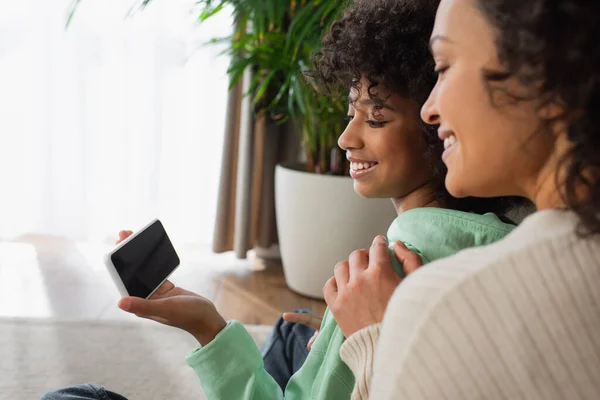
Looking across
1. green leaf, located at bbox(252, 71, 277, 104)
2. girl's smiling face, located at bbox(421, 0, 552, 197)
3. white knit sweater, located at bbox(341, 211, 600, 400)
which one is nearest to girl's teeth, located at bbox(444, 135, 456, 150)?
girl's smiling face, located at bbox(421, 0, 552, 197)

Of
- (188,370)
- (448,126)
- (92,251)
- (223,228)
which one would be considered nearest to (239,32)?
(223,228)

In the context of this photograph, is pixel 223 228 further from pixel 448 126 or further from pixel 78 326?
pixel 448 126

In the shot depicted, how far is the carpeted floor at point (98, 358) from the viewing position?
5.79 ft

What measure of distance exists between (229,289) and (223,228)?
41cm

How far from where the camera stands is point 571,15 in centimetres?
49

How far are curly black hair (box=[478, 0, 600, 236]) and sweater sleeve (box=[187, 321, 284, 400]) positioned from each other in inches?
22.0

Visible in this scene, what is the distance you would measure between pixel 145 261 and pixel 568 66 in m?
0.74

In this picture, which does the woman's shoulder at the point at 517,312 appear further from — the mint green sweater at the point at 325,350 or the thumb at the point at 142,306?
the thumb at the point at 142,306

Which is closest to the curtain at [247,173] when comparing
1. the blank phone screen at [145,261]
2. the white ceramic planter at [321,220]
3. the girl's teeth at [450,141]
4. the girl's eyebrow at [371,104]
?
the white ceramic planter at [321,220]

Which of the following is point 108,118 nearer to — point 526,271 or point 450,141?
point 450,141

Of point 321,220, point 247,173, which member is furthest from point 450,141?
point 247,173

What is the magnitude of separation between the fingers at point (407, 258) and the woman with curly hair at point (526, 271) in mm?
220

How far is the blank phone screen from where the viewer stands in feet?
3.28

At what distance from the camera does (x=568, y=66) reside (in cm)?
50
